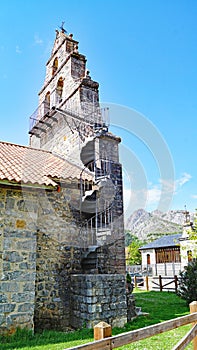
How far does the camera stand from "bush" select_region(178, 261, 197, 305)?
9.11m

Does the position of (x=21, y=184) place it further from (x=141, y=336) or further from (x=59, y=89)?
(x=59, y=89)

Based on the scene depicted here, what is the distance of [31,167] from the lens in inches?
301

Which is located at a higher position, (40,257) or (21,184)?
(21,184)

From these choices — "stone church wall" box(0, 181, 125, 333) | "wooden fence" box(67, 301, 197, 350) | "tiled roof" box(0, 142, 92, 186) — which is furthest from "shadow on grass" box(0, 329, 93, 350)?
"tiled roof" box(0, 142, 92, 186)

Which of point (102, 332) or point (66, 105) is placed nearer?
point (102, 332)

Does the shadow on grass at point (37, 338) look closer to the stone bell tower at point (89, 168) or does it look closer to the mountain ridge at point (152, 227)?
the stone bell tower at point (89, 168)

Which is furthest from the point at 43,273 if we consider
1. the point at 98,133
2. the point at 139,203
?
the point at 98,133

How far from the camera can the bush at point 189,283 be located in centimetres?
911

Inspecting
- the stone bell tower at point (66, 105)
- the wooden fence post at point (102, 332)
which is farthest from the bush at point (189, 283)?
the wooden fence post at point (102, 332)

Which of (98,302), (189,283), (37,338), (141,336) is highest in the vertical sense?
(141,336)

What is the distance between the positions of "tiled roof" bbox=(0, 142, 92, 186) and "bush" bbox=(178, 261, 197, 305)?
493 cm

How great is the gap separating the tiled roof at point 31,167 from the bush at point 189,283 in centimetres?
493

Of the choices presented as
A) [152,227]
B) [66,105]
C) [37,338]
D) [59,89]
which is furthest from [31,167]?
[152,227]

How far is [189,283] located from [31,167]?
6.53 metres
